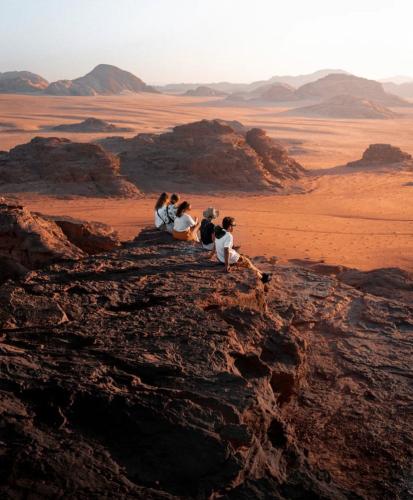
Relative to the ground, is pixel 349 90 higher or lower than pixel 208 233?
higher

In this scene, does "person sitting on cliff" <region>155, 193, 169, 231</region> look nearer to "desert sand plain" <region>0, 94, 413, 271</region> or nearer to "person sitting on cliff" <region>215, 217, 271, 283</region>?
"person sitting on cliff" <region>215, 217, 271, 283</region>

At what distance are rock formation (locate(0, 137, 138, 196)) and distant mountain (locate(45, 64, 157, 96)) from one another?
7126cm

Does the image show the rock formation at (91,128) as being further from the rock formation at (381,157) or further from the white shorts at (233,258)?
the white shorts at (233,258)

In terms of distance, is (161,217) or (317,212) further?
(317,212)

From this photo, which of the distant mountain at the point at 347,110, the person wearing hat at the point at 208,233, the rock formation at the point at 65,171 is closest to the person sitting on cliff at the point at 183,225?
the person wearing hat at the point at 208,233

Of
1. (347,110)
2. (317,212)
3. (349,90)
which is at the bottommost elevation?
(317,212)

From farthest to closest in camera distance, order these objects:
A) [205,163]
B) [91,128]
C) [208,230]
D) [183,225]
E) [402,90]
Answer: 1. [402,90]
2. [91,128]
3. [205,163]
4. [183,225]
5. [208,230]

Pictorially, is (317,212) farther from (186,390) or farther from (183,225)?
(186,390)

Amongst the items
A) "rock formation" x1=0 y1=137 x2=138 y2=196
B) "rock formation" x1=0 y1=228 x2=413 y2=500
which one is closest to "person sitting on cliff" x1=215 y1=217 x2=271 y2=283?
"rock formation" x1=0 y1=228 x2=413 y2=500

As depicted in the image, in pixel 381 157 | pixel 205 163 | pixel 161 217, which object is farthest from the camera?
pixel 381 157

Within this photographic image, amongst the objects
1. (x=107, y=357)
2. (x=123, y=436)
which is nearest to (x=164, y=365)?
(x=107, y=357)

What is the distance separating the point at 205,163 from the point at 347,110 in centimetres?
4953

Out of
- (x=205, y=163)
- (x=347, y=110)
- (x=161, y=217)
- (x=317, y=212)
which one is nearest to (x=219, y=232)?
(x=161, y=217)

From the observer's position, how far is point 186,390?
361 centimetres
